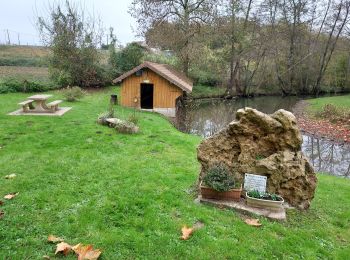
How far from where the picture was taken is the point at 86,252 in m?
4.50

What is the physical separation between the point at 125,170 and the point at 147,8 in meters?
26.7

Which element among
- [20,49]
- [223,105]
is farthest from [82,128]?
[20,49]

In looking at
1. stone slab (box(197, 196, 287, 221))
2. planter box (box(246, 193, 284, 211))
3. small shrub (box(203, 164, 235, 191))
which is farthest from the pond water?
small shrub (box(203, 164, 235, 191))

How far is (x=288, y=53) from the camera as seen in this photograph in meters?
36.8

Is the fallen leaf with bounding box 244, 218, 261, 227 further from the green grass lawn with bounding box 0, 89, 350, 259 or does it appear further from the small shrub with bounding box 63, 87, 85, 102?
the small shrub with bounding box 63, 87, 85, 102

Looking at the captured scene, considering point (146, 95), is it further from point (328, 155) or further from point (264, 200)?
point (264, 200)

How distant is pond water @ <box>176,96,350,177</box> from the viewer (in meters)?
13.9

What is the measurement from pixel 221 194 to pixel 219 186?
32cm

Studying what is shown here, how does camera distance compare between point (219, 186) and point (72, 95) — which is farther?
point (72, 95)

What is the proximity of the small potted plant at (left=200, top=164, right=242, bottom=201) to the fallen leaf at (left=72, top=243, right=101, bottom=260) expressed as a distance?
275 centimetres

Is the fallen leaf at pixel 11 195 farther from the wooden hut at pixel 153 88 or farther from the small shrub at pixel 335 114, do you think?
the small shrub at pixel 335 114

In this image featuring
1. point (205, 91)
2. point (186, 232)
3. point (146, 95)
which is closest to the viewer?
point (186, 232)

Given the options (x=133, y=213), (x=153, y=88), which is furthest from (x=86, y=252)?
(x=153, y=88)

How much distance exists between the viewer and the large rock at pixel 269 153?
21.8ft
